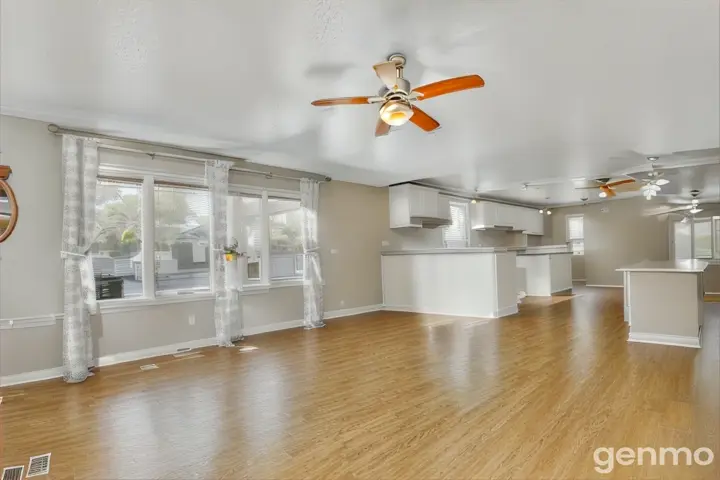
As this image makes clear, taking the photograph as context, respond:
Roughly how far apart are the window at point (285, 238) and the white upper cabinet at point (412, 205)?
2293mm

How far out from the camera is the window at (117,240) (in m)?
4.53

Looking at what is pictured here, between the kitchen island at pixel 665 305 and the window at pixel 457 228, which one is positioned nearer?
the kitchen island at pixel 665 305

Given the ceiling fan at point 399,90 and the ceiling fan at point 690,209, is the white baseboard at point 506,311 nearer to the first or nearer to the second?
the ceiling fan at point 399,90

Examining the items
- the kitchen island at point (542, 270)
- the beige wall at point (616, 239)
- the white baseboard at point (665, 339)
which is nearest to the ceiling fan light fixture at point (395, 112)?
the white baseboard at point (665, 339)

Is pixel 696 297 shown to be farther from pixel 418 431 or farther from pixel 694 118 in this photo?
pixel 418 431

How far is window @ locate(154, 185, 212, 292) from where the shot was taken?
5.04 metres

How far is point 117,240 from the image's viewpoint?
4.68 metres

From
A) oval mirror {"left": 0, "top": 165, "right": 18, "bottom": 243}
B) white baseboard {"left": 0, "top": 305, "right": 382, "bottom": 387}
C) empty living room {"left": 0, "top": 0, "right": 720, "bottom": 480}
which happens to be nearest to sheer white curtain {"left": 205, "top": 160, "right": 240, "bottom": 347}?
empty living room {"left": 0, "top": 0, "right": 720, "bottom": 480}

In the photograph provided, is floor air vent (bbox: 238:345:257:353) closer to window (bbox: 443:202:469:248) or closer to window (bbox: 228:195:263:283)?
window (bbox: 228:195:263:283)

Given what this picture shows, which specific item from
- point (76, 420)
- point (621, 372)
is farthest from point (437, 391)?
point (76, 420)

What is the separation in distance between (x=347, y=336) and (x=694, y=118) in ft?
15.8

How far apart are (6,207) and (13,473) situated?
8.90 feet

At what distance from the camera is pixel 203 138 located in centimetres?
468

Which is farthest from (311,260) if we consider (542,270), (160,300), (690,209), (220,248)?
(690,209)
